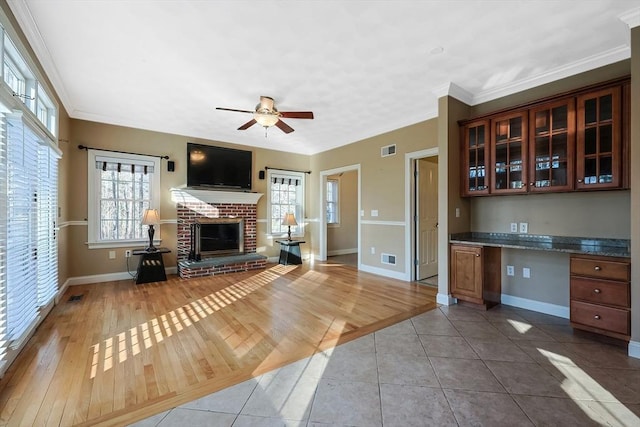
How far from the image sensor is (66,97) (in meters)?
3.85

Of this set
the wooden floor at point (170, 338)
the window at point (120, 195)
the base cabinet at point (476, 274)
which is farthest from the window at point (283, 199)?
the base cabinet at point (476, 274)

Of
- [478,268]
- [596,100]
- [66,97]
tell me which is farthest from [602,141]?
[66,97]

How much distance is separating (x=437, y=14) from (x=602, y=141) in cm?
198

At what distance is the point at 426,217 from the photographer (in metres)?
4.93

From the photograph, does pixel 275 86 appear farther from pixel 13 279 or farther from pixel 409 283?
pixel 409 283

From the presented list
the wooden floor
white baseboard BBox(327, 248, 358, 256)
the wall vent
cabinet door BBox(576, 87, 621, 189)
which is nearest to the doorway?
the wall vent

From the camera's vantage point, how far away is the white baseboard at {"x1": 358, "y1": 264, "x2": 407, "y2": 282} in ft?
15.9

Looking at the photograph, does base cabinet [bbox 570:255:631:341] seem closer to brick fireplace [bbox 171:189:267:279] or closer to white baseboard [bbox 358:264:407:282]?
white baseboard [bbox 358:264:407:282]

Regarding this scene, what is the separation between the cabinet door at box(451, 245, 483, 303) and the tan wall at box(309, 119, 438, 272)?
1.33 metres

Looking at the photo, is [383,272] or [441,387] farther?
[383,272]

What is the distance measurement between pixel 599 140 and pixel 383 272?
11.2 ft

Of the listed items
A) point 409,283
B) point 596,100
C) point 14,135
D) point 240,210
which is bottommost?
point 409,283

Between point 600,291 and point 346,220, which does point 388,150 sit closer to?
point 346,220

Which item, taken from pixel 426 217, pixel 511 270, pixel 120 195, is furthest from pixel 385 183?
pixel 120 195
